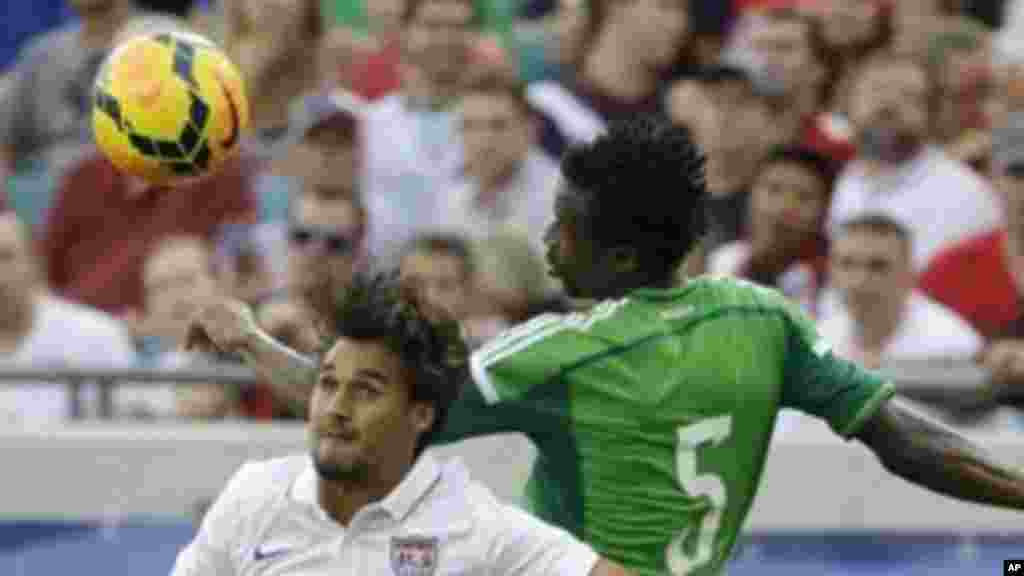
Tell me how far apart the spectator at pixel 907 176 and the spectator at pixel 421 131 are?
1438 millimetres

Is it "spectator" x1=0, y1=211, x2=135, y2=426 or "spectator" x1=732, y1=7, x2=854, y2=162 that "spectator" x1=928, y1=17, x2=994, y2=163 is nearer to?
"spectator" x1=732, y1=7, x2=854, y2=162

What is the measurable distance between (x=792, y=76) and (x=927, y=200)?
88cm

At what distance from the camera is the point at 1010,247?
11.1 metres

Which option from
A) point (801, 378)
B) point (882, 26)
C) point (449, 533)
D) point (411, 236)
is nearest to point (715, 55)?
point (882, 26)

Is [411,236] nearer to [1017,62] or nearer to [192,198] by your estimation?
[192,198]

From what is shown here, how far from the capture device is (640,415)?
6918 millimetres

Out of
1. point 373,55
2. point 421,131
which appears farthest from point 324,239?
point 373,55

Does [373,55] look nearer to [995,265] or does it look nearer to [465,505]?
[995,265]

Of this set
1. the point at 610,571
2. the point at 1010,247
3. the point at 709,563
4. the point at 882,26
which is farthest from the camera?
the point at 882,26

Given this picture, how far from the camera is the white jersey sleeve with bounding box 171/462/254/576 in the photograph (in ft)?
20.9

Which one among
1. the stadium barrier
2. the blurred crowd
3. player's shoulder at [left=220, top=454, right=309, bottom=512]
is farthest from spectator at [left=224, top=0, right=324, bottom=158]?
player's shoulder at [left=220, top=454, right=309, bottom=512]

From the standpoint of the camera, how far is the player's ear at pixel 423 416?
21.1ft

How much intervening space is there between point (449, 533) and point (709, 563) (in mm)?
769

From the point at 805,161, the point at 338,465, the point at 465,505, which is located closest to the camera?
the point at 338,465
